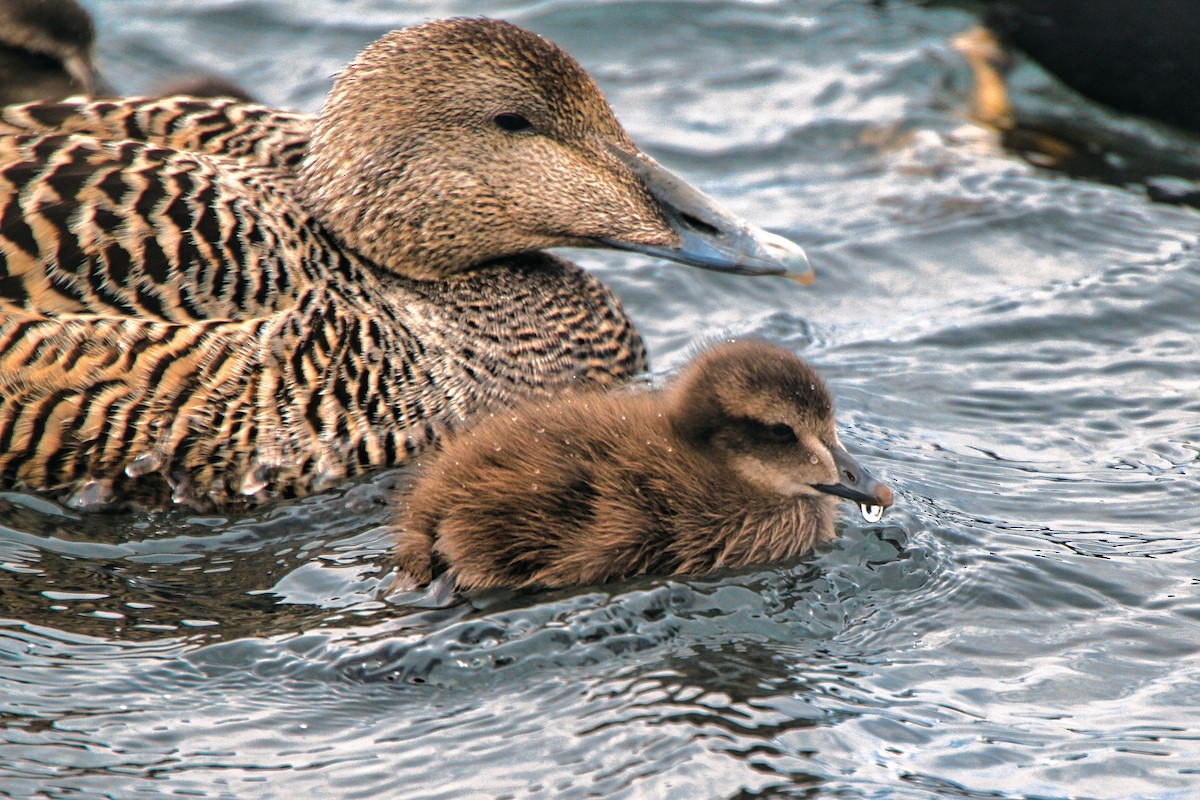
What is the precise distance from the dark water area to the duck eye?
1.31 m

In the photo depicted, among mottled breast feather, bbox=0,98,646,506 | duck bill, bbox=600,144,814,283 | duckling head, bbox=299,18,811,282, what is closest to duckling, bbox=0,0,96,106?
mottled breast feather, bbox=0,98,646,506

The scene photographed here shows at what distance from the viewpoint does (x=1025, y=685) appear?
440 centimetres

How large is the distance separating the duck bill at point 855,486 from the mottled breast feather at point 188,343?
51.9 inches

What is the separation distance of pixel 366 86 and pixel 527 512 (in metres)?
1.93

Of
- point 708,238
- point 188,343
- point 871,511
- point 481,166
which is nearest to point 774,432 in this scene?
point 871,511

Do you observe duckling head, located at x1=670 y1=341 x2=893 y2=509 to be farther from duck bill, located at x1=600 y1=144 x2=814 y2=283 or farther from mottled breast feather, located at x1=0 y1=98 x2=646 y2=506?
mottled breast feather, located at x1=0 y1=98 x2=646 y2=506

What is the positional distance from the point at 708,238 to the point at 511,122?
806mm

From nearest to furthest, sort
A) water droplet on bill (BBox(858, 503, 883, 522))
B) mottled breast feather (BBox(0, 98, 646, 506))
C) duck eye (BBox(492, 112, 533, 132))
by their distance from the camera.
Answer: water droplet on bill (BBox(858, 503, 883, 522)) < mottled breast feather (BBox(0, 98, 646, 506)) < duck eye (BBox(492, 112, 533, 132))

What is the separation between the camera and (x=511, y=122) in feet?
19.1

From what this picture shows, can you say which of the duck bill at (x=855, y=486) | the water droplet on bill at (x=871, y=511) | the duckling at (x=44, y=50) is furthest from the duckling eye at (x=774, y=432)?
the duckling at (x=44, y=50)

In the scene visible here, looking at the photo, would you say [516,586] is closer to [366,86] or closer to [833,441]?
[833,441]

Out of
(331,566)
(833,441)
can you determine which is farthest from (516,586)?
(833,441)

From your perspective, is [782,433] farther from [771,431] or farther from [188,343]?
[188,343]

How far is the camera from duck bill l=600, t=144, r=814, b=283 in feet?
18.6
